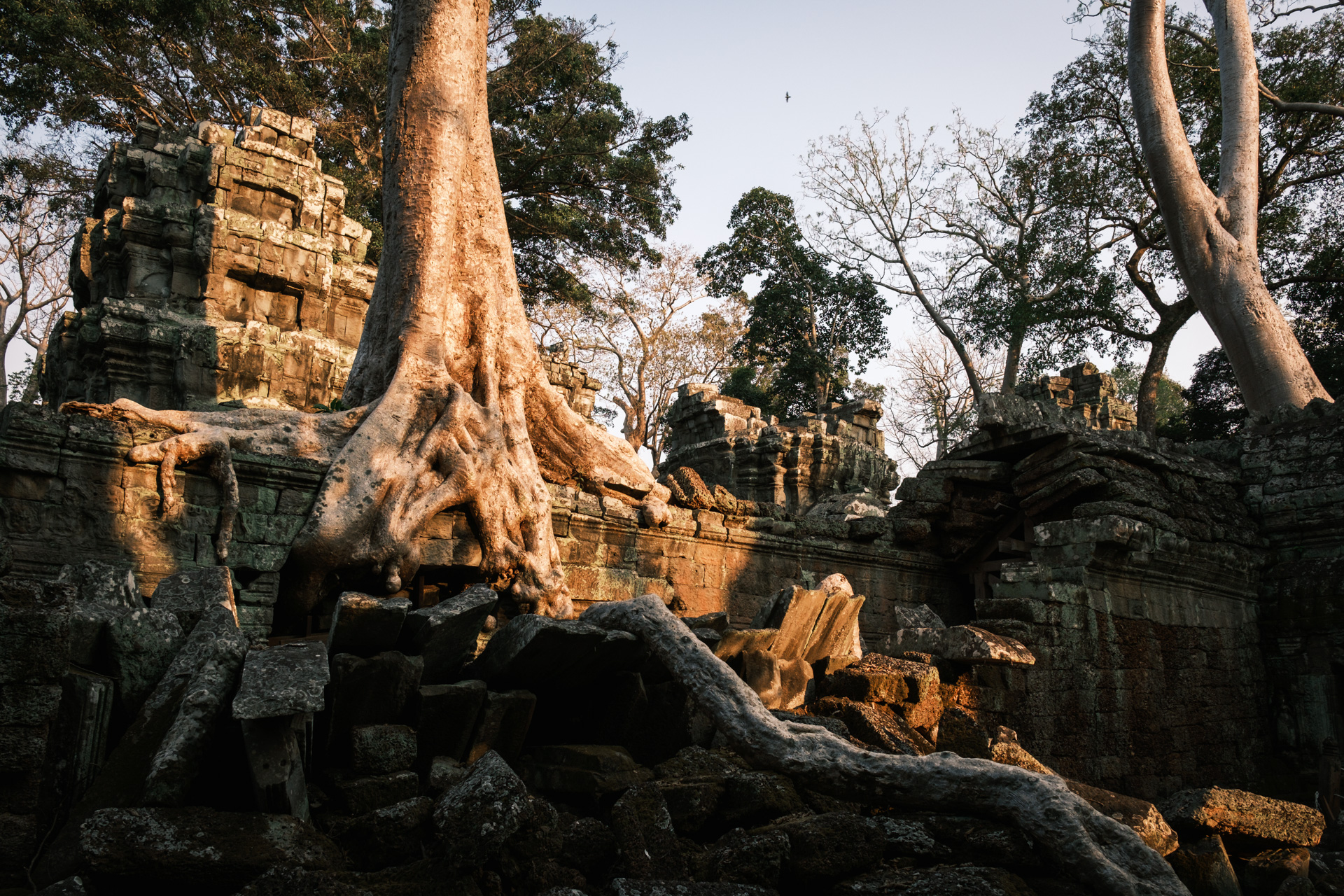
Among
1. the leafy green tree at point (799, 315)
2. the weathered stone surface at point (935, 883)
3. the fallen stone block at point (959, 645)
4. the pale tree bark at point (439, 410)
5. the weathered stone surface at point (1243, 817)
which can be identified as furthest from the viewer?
the leafy green tree at point (799, 315)

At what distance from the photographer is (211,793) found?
6.97ft

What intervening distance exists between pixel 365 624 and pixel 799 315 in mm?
25122

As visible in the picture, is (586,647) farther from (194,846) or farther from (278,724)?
(194,846)

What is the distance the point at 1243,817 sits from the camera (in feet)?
11.3

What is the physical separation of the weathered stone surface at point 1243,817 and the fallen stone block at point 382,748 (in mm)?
2972

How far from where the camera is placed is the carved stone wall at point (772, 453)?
17.0 metres

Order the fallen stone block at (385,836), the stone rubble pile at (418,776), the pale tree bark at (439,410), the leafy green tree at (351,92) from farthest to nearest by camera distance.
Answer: the leafy green tree at (351,92), the pale tree bark at (439,410), the fallen stone block at (385,836), the stone rubble pile at (418,776)

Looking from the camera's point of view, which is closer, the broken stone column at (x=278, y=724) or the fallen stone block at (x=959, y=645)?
the broken stone column at (x=278, y=724)

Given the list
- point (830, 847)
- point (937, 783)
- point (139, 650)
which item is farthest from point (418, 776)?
point (937, 783)

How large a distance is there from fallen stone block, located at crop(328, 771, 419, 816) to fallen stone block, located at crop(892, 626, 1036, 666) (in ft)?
9.93

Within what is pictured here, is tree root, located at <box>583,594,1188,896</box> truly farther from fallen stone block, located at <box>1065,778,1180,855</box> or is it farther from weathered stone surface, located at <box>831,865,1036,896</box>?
fallen stone block, located at <box>1065,778,1180,855</box>

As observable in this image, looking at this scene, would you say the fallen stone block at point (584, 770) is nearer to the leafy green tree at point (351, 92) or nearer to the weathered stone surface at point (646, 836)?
the weathered stone surface at point (646, 836)

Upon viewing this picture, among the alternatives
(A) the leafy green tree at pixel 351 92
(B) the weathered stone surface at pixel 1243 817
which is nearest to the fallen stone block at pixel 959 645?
(B) the weathered stone surface at pixel 1243 817

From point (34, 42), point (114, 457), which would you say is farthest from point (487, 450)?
point (34, 42)
